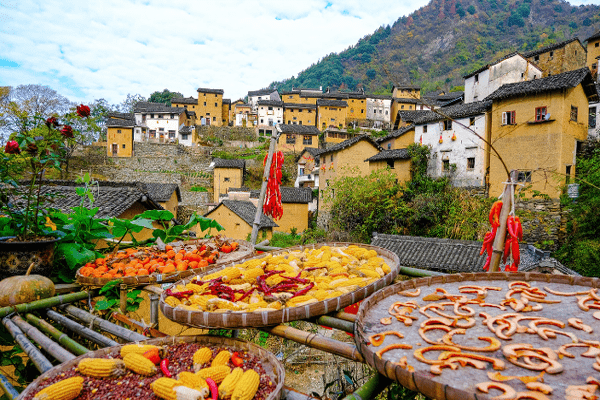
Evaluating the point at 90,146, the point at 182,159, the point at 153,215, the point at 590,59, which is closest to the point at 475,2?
the point at 590,59

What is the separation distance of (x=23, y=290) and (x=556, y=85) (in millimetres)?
20813

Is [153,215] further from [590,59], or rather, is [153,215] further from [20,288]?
[590,59]

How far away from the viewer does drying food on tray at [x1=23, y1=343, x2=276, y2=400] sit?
132 cm

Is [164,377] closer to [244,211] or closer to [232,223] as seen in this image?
[232,223]

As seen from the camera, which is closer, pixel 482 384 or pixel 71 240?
pixel 482 384

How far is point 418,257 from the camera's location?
14.1 metres

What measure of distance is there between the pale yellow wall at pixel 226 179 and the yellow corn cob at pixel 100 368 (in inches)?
1277

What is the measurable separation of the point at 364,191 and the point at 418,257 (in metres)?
8.01

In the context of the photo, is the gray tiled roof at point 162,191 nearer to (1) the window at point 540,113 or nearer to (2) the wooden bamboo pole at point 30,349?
(2) the wooden bamboo pole at point 30,349

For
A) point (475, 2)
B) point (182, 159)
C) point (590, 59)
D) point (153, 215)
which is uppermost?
point (475, 2)

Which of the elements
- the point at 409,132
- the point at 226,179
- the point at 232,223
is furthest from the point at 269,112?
the point at 232,223

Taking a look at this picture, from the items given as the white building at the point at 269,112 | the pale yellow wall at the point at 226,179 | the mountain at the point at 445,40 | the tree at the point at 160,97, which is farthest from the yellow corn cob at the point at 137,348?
the mountain at the point at 445,40

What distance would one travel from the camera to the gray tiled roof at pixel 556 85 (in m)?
15.4

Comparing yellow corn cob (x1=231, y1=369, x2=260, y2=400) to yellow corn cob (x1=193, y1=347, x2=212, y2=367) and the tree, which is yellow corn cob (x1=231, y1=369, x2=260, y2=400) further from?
the tree
